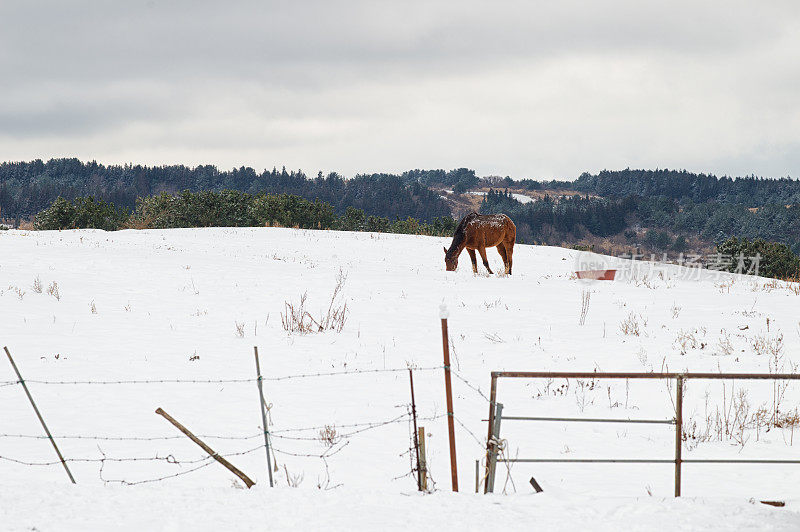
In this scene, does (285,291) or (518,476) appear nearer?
(518,476)

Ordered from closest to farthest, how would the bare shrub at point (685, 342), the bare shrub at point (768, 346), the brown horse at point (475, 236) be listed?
1. the bare shrub at point (768, 346)
2. the bare shrub at point (685, 342)
3. the brown horse at point (475, 236)

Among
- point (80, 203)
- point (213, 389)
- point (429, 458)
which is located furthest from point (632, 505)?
point (80, 203)

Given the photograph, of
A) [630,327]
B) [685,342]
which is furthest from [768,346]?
[630,327]

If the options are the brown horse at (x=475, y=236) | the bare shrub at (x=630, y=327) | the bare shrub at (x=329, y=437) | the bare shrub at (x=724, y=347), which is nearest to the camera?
the bare shrub at (x=329, y=437)

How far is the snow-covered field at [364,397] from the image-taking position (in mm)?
4609

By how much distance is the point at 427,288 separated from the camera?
16875mm

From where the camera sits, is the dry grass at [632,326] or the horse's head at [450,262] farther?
the horse's head at [450,262]

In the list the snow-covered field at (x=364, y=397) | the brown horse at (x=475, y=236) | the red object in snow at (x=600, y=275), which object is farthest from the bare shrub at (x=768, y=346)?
the brown horse at (x=475, y=236)

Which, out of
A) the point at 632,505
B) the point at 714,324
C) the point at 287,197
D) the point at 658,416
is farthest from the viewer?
the point at 287,197

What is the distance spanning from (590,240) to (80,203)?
17099 centimetres

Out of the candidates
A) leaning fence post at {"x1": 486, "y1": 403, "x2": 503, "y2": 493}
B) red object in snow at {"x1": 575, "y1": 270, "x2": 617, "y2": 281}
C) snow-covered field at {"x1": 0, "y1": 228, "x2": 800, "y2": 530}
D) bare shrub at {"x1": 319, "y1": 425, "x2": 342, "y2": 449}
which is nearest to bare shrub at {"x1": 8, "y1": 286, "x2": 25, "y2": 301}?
snow-covered field at {"x1": 0, "y1": 228, "x2": 800, "y2": 530}

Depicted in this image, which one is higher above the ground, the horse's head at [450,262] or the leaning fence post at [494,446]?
the horse's head at [450,262]

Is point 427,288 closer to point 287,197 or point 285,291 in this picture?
point 285,291

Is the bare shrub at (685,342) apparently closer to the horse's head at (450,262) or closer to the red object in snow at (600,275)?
the red object in snow at (600,275)
